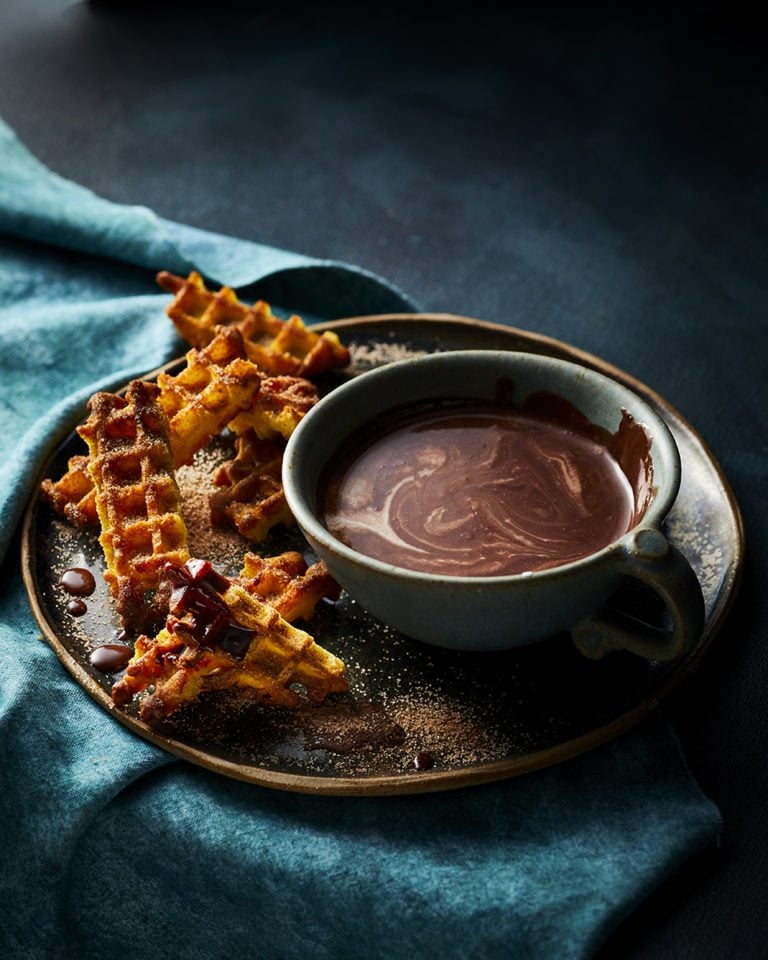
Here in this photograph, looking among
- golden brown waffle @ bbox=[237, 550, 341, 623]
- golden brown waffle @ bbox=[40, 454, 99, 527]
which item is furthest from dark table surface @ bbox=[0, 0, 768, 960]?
golden brown waffle @ bbox=[40, 454, 99, 527]

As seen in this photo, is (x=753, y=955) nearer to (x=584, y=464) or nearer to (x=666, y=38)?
(x=584, y=464)

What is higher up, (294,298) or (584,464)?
(584,464)

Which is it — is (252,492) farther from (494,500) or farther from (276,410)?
(494,500)

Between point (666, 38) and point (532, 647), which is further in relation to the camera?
point (666, 38)

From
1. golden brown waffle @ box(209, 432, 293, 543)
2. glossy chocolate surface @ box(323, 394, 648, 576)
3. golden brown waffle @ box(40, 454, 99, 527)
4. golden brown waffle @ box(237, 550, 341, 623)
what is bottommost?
golden brown waffle @ box(40, 454, 99, 527)

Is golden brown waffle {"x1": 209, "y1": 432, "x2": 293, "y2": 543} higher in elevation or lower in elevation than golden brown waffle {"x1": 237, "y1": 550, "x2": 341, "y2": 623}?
lower

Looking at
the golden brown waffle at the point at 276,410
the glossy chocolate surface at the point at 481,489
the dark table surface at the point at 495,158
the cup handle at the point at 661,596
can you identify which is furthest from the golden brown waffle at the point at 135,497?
the dark table surface at the point at 495,158

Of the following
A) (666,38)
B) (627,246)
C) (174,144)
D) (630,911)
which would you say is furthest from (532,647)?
(666,38)

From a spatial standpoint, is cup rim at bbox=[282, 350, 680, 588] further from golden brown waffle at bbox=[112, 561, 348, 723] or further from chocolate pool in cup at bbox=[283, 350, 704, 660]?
golden brown waffle at bbox=[112, 561, 348, 723]
